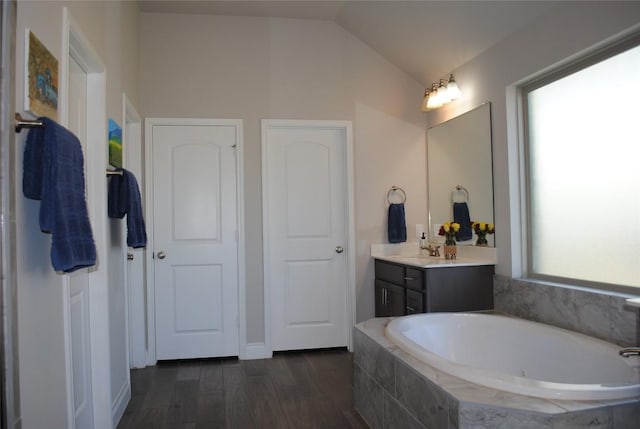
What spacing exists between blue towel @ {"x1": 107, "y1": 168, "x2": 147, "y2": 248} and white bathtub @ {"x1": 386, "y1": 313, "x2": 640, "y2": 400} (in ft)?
5.25

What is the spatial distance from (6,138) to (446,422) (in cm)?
166

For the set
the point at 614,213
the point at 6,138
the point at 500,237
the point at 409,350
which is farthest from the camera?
the point at 500,237

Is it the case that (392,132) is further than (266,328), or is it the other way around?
(392,132)

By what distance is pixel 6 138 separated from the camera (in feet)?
4.23

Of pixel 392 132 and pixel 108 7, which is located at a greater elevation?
pixel 108 7

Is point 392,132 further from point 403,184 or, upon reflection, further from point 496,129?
point 496,129

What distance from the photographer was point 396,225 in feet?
13.8

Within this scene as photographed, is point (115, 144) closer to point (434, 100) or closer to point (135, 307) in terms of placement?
point (135, 307)

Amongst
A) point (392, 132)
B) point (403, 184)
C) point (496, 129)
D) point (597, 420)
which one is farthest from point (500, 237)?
point (597, 420)

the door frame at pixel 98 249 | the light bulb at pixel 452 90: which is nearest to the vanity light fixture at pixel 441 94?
the light bulb at pixel 452 90

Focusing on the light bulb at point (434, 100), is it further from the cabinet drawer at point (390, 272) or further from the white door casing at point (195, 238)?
the white door casing at point (195, 238)

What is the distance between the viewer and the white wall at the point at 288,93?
4008 mm

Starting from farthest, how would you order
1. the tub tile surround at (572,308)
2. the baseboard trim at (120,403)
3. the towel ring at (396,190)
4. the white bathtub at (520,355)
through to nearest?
the towel ring at (396,190)
the baseboard trim at (120,403)
the tub tile surround at (572,308)
the white bathtub at (520,355)

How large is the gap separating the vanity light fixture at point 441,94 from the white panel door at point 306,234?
76cm
